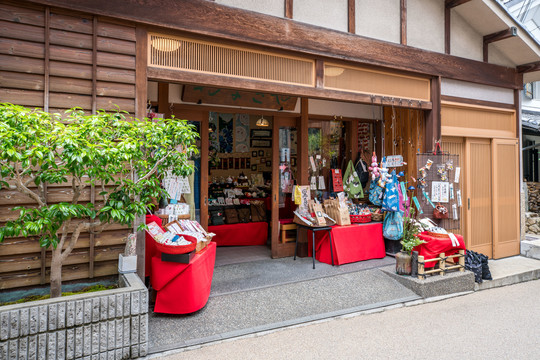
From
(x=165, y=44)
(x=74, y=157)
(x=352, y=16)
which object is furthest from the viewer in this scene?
(x=352, y=16)

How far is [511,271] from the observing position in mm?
6617

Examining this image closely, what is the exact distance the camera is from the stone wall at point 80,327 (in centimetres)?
297

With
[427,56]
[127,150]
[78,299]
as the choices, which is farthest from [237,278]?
[427,56]

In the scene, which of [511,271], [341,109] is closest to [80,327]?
[341,109]

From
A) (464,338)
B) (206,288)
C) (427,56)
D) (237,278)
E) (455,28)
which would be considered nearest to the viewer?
(464,338)

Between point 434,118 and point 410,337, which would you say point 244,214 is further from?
point 410,337

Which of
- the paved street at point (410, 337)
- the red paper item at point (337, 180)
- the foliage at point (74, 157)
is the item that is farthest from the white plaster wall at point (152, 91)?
the paved street at point (410, 337)

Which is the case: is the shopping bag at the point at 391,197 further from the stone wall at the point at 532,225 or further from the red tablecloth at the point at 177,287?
the stone wall at the point at 532,225

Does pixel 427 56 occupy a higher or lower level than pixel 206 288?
higher

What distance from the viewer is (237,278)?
5641 millimetres

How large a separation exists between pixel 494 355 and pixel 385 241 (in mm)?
3526

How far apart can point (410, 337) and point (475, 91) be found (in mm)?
5422

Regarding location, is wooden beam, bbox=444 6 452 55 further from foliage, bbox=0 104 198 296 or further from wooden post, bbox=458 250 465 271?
foliage, bbox=0 104 198 296

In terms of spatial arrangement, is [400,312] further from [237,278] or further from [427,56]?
[427,56]
